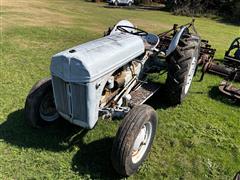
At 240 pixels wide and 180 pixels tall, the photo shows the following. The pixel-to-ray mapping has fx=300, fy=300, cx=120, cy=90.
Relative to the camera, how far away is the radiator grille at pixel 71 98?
344cm

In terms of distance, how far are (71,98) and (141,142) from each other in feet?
3.41

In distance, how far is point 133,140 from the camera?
11.0 feet

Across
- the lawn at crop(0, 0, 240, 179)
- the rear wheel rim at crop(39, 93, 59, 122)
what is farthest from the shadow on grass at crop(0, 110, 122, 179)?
the rear wheel rim at crop(39, 93, 59, 122)

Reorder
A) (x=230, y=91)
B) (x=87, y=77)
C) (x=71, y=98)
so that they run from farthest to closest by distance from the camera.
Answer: (x=230, y=91)
(x=71, y=98)
(x=87, y=77)

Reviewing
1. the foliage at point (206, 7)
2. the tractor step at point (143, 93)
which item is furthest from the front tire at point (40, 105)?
the foliage at point (206, 7)

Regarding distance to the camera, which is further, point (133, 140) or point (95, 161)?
point (95, 161)

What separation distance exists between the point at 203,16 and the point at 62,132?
822 inches

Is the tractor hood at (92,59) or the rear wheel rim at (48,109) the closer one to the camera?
the tractor hood at (92,59)

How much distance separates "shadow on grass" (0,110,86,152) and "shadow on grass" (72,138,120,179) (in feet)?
0.77

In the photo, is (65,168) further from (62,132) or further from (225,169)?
(225,169)

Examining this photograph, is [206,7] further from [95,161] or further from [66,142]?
[95,161]

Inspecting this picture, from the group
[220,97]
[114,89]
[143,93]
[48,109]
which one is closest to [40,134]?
[48,109]

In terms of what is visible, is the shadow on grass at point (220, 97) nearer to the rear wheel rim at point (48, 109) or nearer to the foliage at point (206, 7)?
the rear wheel rim at point (48, 109)

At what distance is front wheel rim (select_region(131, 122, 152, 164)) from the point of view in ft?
11.9
